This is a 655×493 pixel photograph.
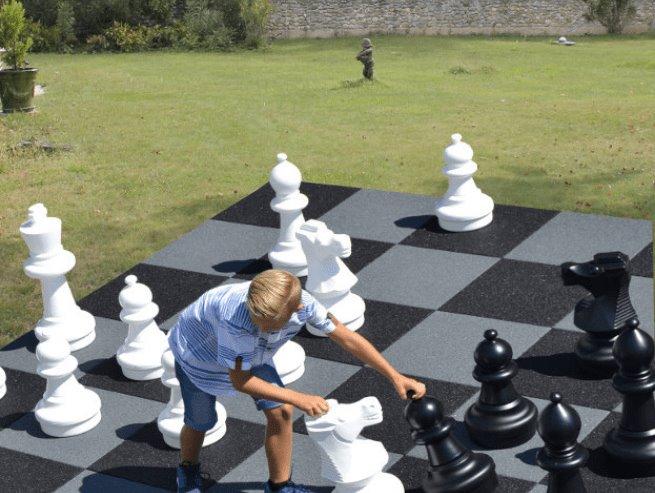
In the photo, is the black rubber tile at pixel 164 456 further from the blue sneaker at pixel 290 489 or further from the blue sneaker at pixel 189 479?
the blue sneaker at pixel 290 489

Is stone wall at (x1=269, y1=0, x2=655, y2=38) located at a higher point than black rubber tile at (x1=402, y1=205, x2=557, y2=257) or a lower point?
lower

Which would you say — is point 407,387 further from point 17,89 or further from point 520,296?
point 17,89

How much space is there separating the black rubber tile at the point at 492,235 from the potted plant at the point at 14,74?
5817mm

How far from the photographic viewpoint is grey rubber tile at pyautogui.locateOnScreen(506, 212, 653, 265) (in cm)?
518

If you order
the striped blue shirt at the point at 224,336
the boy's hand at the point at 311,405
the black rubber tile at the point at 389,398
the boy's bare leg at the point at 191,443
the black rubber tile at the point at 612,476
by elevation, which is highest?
the striped blue shirt at the point at 224,336

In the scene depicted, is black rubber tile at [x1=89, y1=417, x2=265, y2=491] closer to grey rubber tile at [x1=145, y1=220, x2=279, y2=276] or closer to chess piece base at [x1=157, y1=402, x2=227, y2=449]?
chess piece base at [x1=157, y1=402, x2=227, y2=449]

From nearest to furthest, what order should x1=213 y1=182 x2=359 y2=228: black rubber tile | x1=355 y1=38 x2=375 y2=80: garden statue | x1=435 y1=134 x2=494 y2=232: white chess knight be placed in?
x1=435 y1=134 x2=494 y2=232: white chess knight → x1=213 y1=182 x2=359 y2=228: black rubber tile → x1=355 y1=38 x2=375 y2=80: garden statue

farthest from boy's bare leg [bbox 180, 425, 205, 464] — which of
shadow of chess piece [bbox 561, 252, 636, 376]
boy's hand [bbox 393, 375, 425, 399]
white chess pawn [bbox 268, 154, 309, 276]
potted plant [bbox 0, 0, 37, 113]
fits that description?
potted plant [bbox 0, 0, 37, 113]

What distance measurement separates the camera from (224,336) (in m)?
3.40

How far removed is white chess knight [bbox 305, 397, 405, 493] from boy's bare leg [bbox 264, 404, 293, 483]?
10cm

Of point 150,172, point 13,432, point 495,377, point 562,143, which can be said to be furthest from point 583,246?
point 150,172

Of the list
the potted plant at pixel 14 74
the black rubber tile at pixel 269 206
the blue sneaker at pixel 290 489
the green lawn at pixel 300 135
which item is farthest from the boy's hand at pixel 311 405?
the potted plant at pixel 14 74

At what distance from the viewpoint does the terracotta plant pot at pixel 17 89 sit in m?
10.3

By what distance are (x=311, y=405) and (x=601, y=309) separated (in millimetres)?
1376
